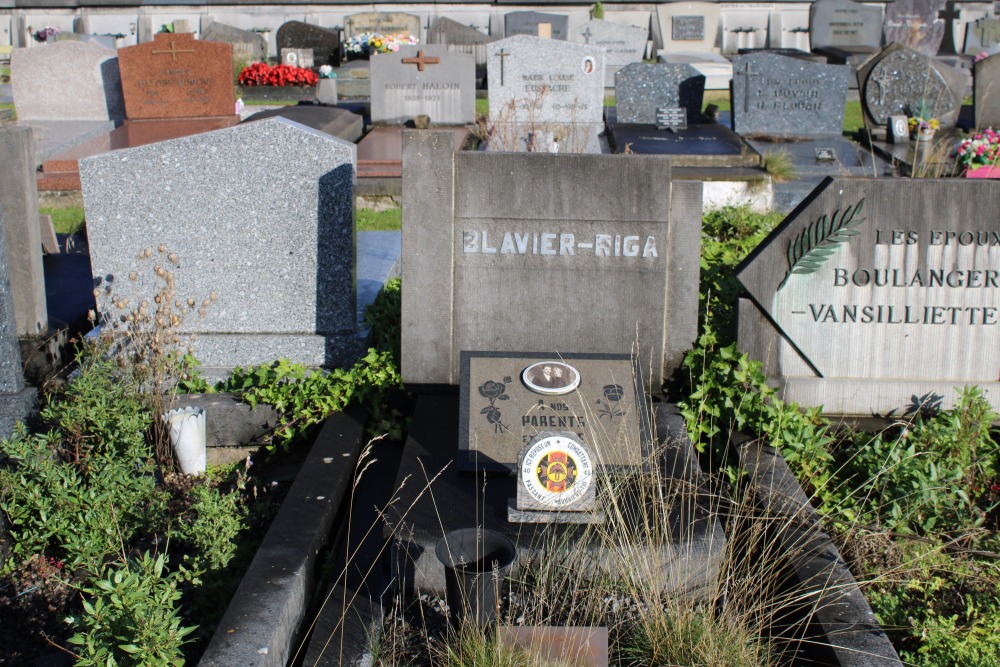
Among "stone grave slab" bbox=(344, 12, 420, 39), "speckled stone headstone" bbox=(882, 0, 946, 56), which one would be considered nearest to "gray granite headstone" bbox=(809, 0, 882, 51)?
"speckled stone headstone" bbox=(882, 0, 946, 56)

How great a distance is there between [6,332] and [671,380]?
3036 millimetres

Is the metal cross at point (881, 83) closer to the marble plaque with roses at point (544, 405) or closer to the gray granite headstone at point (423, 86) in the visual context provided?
the gray granite headstone at point (423, 86)

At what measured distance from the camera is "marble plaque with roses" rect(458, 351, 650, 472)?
3.83 metres

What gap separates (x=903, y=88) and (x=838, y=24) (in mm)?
8974

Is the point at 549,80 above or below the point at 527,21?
below

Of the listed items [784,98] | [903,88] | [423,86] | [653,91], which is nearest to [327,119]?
[423,86]

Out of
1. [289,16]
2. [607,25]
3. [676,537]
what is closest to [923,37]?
[607,25]

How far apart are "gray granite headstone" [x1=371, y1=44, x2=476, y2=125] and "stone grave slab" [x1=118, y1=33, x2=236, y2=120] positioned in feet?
6.01

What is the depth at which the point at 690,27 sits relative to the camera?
22.2 m

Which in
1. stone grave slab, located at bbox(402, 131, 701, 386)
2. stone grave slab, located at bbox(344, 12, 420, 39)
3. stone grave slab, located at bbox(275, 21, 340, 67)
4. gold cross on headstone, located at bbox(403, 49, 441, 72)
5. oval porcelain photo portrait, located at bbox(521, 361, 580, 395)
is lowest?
oval porcelain photo portrait, located at bbox(521, 361, 580, 395)

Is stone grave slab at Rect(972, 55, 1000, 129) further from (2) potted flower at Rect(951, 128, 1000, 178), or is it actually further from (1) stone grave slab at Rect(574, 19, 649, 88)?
(1) stone grave slab at Rect(574, 19, 649, 88)

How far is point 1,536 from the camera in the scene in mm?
3617

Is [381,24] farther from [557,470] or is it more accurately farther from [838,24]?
[557,470]

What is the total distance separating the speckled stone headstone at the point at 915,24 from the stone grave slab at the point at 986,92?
8.77 m
